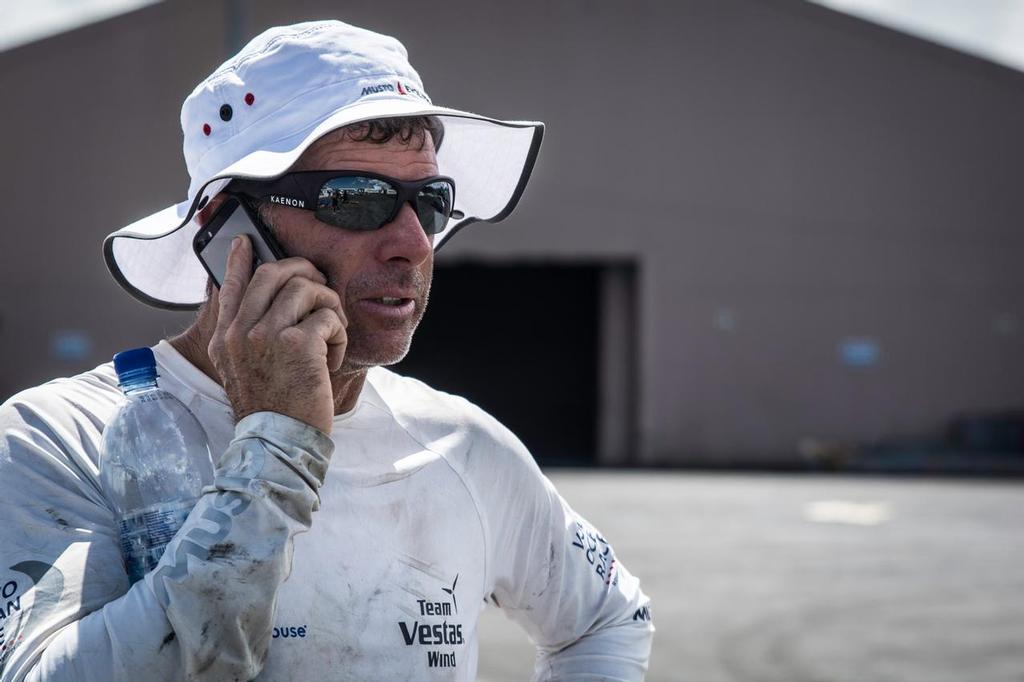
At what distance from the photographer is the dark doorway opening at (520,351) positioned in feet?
95.1

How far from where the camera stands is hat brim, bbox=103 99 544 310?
2.12 metres

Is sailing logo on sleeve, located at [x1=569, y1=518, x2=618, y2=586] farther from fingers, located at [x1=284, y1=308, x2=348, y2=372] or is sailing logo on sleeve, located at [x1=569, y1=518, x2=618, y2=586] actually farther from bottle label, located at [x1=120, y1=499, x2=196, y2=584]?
bottle label, located at [x1=120, y1=499, x2=196, y2=584]

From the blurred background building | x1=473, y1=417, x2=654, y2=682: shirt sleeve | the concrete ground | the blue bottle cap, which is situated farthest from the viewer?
the blurred background building

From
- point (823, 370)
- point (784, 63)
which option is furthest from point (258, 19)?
point (823, 370)

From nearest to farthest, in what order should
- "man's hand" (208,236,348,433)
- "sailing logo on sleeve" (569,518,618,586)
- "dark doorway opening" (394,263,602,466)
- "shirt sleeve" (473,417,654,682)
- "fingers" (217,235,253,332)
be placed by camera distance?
"man's hand" (208,236,348,433)
"fingers" (217,235,253,332)
"shirt sleeve" (473,417,654,682)
"sailing logo on sleeve" (569,518,618,586)
"dark doorway opening" (394,263,602,466)

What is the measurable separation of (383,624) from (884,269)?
2583cm

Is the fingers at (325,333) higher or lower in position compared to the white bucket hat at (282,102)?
lower

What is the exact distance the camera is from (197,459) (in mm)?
2041

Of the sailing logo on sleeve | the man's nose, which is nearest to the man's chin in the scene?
the man's nose

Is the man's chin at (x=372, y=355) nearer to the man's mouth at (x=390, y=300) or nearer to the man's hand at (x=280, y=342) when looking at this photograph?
the man's mouth at (x=390, y=300)

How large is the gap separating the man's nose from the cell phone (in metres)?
0.17

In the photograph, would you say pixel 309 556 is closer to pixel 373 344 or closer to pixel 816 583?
pixel 373 344

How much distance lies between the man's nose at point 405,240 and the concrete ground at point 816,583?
5.43 meters

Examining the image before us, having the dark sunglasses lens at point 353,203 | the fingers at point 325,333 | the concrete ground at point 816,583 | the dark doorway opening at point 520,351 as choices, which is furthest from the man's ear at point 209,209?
the dark doorway opening at point 520,351
